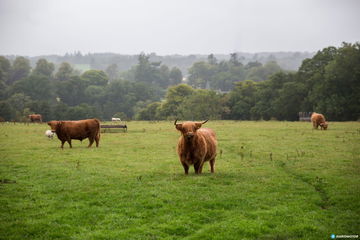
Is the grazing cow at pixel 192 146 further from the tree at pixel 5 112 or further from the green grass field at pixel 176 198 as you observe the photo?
the tree at pixel 5 112

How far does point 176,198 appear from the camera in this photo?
11.3 m

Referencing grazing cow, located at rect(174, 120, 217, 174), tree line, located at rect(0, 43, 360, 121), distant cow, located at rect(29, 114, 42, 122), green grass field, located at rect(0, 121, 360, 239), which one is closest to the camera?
green grass field, located at rect(0, 121, 360, 239)

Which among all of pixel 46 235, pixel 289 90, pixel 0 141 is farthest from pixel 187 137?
pixel 289 90

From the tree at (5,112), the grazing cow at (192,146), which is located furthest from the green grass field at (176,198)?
the tree at (5,112)

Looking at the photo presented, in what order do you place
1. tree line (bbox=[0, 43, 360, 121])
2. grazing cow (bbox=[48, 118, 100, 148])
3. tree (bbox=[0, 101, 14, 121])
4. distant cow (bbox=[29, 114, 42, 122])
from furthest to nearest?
tree (bbox=[0, 101, 14, 121])
tree line (bbox=[0, 43, 360, 121])
distant cow (bbox=[29, 114, 42, 122])
grazing cow (bbox=[48, 118, 100, 148])

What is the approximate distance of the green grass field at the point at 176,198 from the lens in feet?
29.0

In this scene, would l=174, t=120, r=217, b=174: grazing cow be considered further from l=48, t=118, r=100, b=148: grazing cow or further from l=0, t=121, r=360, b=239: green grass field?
l=48, t=118, r=100, b=148: grazing cow

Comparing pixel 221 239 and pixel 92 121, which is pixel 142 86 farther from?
pixel 221 239

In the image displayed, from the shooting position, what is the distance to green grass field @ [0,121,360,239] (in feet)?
29.0

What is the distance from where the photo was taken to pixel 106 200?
1113 centimetres

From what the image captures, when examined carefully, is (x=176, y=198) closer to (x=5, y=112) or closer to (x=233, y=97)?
(x=233, y=97)

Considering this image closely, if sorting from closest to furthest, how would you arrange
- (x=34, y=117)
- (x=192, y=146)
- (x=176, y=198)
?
(x=176, y=198) → (x=192, y=146) → (x=34, y=117)

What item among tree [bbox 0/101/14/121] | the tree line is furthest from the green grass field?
tree [bbox 0/101/14/121]

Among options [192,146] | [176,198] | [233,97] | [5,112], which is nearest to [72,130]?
[192,146]
